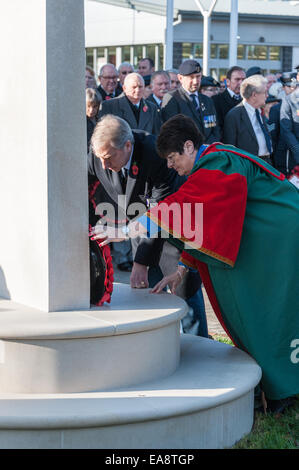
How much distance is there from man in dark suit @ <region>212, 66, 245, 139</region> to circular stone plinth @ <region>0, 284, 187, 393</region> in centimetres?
569

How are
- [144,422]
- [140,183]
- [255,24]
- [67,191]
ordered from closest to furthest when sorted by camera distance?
[144,422] → [67,191] → [140,183] → [255,24]

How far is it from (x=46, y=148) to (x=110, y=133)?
0.72 metres

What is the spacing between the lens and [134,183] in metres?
4.90

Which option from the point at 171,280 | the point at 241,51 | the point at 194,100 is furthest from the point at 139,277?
the point at 241,51

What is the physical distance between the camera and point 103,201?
5.15m

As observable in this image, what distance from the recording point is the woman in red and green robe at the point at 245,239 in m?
4.05

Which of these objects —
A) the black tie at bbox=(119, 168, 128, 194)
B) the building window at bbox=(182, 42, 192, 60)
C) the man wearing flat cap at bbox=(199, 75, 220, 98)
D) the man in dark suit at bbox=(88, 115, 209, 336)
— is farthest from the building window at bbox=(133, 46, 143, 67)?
the black tie at bbox=(119, 168, 128, 194)

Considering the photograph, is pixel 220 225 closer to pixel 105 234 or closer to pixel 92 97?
pixel 105 234

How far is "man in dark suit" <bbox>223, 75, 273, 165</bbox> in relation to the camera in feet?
27.6

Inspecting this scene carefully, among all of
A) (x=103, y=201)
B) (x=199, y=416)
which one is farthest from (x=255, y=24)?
(x=199, y=416)

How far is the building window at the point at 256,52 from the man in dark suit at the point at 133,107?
19996mm

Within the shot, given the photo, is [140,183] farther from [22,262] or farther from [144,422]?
[144,422]

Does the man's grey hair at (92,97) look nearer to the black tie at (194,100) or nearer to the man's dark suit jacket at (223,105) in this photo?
the black tie at (194,100)

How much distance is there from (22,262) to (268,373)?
1.47m
